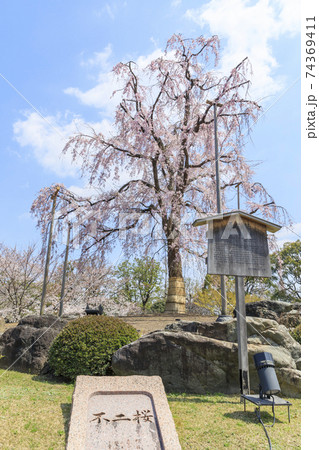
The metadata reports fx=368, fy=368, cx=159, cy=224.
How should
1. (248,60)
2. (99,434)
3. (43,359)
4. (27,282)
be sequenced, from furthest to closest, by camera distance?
(27,282), (248,60), (43,359), (99,434)

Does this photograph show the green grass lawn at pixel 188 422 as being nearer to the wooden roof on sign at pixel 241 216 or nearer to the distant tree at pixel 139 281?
the wooden roof on sign at pixel 241 216

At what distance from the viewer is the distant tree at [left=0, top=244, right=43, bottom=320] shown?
811 inches

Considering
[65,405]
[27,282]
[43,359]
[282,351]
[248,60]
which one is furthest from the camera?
[27,282]

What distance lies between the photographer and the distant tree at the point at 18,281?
20609 mm

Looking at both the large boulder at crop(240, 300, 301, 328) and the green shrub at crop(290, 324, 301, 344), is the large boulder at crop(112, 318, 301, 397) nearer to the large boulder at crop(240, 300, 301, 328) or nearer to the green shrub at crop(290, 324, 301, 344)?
the green shrub at crop(290, 324, 301, 344)

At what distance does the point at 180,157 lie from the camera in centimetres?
1711

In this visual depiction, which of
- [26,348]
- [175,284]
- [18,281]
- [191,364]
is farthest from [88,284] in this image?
[191,364]

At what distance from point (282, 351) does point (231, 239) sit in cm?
268

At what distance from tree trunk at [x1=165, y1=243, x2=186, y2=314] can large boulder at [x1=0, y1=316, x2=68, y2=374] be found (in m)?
6.80

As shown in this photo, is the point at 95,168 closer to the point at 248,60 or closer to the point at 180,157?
the point at 180,157

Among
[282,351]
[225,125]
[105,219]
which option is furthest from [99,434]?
[225,125]

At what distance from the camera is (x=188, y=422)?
17.6 ft

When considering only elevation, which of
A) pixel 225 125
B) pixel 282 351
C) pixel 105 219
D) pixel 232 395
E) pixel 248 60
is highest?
pixel 248 60

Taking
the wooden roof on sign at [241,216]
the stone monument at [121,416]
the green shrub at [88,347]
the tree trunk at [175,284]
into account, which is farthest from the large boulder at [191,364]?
the tree trunk at [175,284]
